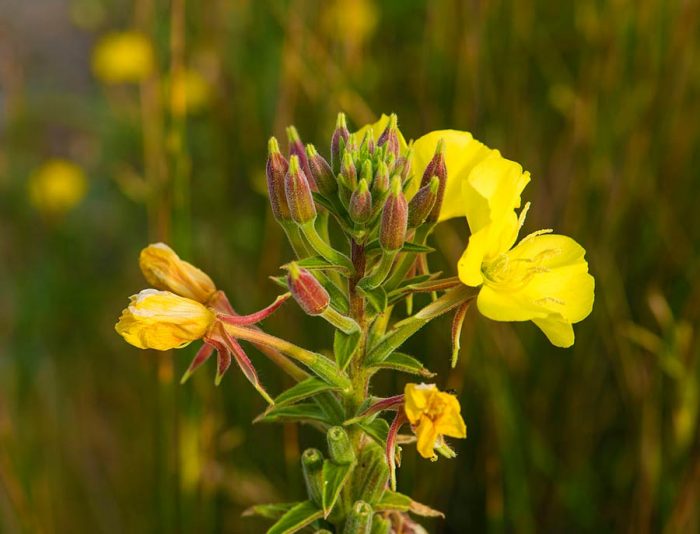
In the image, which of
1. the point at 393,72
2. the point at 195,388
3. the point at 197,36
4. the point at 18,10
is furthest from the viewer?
the point at 18,10

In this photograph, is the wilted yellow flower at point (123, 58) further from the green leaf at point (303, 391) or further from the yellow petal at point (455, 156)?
the green leaf at point (303, 391)

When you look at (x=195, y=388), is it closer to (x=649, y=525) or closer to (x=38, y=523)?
(x=38, y=523)

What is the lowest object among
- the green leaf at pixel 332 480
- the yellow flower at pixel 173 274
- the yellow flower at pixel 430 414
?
the green leaf at pixel 332 480

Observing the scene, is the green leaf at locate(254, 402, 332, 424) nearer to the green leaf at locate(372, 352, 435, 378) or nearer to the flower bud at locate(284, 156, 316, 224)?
the green leaf at locate(372, 352, 435, 378)

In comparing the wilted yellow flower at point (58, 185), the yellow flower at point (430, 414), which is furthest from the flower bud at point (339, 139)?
the wilted yellow flower at point (58, 185)

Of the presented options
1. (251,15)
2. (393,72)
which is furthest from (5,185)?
(393,72)

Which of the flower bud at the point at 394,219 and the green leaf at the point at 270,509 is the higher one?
the flower bud at the point at 394,219
